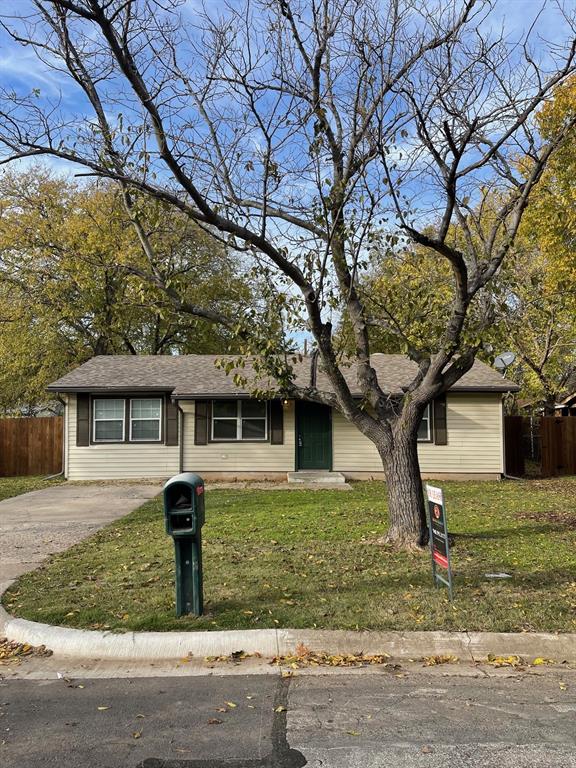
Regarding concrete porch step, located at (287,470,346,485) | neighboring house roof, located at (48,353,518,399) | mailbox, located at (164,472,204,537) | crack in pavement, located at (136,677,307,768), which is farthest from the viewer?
neighboring house roof, located at (48,353,518,399)

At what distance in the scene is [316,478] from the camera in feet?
55.4

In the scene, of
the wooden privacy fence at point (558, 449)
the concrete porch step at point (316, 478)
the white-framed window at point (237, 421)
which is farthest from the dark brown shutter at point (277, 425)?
the wooden privacy fence at point (558, 449)

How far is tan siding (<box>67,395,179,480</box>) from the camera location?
59.2ft

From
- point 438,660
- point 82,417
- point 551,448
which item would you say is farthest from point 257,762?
point 551,448

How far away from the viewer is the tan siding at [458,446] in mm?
17953

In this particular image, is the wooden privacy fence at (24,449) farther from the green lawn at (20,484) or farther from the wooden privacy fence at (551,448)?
the wooden privacy fence at (551,448)

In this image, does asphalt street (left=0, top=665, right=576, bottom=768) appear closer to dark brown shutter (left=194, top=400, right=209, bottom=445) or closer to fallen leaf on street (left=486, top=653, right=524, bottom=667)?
fallen leaf on street (left=486, top=653, right=524, bottom=667)

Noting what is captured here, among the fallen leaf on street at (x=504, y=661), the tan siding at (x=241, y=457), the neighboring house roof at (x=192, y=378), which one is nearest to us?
the fallen leaf on street at (x=504, y=661)

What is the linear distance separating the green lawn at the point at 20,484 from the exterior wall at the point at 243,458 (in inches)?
152

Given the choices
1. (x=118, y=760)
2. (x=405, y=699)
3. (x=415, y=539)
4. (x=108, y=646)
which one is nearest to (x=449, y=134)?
(x=415, y=539)

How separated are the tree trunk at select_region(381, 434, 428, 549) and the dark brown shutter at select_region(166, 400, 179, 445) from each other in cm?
1060

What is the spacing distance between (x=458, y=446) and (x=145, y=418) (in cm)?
891

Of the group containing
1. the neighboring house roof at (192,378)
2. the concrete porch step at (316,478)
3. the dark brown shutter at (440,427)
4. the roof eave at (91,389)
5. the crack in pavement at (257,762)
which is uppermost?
the neighboring house roof at (192,378)

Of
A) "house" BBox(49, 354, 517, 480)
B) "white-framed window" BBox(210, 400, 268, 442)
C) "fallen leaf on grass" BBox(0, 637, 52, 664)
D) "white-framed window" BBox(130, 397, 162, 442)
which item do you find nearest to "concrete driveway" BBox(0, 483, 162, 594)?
"house" BBox(49, 354, 517, 480)
